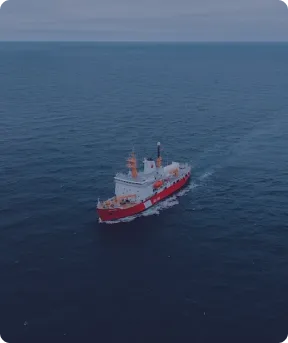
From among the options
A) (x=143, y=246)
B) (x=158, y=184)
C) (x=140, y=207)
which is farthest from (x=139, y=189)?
(x=143, y=246)

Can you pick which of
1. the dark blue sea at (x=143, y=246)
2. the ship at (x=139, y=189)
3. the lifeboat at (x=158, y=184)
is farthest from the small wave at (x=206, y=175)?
the lifeboat at (x=158, y=184)

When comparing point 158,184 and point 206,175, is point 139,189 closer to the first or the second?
point 158,184

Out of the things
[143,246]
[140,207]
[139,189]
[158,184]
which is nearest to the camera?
[143,246]

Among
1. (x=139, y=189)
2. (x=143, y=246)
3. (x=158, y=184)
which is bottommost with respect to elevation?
(x=143, y=246)

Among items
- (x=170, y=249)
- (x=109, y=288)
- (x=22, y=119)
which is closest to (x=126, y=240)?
(x=170, y=249)

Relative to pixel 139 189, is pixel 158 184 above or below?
below

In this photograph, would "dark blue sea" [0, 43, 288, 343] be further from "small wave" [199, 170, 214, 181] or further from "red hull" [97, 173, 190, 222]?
"red hull" [97, 173, 190, 222]

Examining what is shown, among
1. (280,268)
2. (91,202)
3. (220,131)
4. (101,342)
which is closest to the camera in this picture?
(101,342)

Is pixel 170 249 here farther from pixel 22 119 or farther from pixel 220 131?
pixel 22 119
